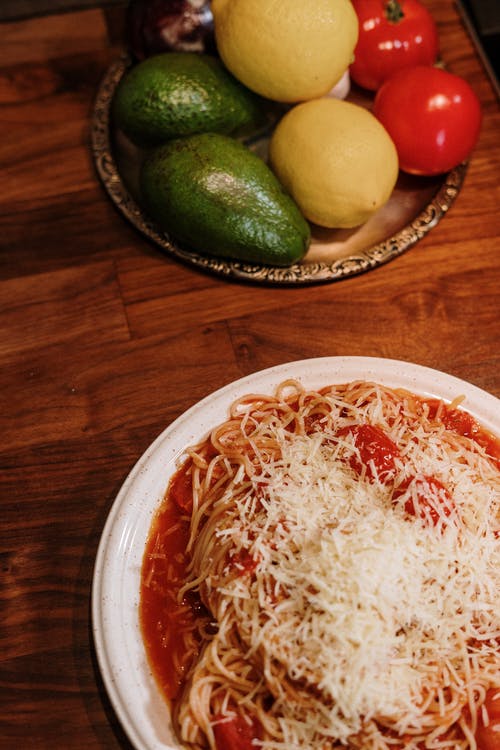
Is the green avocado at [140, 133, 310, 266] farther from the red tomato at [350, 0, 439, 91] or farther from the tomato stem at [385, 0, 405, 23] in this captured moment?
the tomato stem at [385, 0, 405, 23]

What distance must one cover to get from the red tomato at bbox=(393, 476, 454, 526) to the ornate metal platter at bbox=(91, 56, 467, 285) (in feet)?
2.34

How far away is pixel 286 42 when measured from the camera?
186cm

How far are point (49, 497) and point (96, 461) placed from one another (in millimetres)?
139

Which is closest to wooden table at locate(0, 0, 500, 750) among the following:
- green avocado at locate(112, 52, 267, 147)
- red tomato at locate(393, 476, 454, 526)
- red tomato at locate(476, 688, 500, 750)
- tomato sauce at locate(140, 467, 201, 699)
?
tomato sauce at locate(140, 467, 201, 699)

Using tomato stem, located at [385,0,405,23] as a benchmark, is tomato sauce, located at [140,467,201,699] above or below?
below

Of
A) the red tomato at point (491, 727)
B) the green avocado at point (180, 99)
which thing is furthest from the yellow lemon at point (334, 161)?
the red tomato at point (491, 727)

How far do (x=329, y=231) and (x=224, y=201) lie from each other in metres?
0.36

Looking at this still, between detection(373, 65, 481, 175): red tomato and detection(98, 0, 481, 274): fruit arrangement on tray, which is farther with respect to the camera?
detection(373, 65, 481, 175): red tomato

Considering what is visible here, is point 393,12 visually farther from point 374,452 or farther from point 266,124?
point 374,452

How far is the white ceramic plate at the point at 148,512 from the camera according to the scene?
1379mm

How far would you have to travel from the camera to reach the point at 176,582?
1.54 metres

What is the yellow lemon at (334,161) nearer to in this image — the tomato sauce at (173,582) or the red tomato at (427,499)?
the tomato sauce at (173,582)

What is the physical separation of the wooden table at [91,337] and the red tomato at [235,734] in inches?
9.7

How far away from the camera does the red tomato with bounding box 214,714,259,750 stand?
1.32m
